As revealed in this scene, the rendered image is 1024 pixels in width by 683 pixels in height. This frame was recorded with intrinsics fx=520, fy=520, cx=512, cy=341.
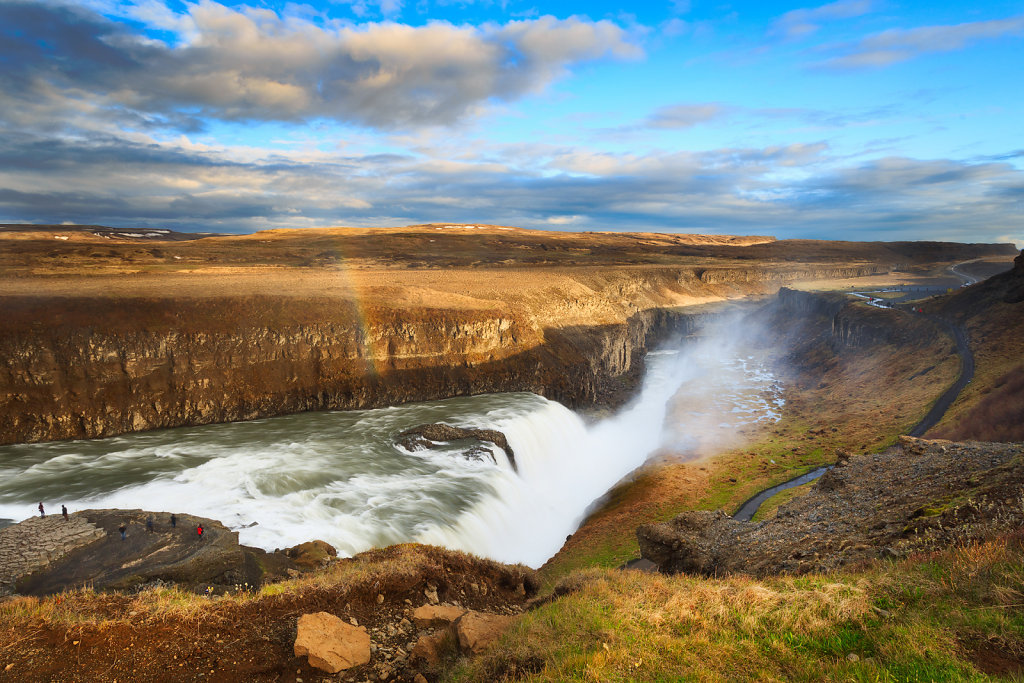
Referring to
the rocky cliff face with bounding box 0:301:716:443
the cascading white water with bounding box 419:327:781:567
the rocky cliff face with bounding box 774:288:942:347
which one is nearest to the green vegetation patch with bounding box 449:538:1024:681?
the cascading white water with bounding box 419:327:781:567

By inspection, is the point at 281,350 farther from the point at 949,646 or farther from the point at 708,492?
the point at 949,646

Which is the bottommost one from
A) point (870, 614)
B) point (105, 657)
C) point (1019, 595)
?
point (105, 657)

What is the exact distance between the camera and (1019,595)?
816 centimetres

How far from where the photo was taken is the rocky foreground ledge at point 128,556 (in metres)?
13.6

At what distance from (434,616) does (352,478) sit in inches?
619

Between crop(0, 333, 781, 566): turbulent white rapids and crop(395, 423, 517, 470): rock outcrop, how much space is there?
0.80m

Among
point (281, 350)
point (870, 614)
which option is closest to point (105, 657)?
point (870, 614)

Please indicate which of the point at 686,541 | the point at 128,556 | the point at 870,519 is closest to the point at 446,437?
the point at 686,541

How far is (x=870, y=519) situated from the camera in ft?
64.1

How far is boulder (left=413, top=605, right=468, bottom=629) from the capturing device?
11.9m

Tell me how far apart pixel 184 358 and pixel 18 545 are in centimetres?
2329

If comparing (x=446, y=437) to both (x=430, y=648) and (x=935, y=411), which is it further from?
(x=935, y=411)

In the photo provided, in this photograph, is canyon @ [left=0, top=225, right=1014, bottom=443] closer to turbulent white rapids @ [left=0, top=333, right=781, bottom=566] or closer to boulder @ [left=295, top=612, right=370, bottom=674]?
turbulent white rapids @ [left=0, top=333, right=781, bottom=566]

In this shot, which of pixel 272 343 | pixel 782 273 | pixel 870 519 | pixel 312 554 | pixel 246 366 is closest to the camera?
pixel 312 554
